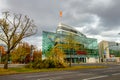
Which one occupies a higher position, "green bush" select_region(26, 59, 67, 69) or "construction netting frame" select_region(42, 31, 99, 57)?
"construction netting frame" select_region(42, 31, 99, 57)

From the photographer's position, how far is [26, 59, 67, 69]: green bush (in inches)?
1332

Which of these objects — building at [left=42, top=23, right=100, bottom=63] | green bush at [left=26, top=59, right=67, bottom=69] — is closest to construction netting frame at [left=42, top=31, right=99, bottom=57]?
building at [left=42, top=23, right=100, bottom=63]

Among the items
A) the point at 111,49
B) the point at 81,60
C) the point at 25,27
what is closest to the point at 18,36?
the point at 25,27

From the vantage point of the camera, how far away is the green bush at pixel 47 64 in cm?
3384

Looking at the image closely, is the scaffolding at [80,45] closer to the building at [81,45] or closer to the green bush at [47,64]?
the building at [81,45]

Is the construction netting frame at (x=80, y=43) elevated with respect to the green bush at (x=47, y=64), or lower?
elevated

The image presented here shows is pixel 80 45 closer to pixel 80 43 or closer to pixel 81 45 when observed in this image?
pixel 80 43

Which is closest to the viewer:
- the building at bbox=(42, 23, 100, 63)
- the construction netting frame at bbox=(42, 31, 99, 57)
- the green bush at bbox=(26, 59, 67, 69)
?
the green bush at bbox=(26, 59, 67, 69)

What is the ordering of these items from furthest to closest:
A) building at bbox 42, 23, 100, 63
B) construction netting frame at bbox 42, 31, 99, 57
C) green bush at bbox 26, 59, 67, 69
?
building at bbox 42, 23, 100, 63, construction netting frame at bbox 42, 31, 99, 57, green bush at bbox 26, 59, 67, 69

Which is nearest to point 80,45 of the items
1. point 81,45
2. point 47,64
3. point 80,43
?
point 80,43

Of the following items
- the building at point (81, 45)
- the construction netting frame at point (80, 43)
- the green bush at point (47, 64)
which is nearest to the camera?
the green bush at point (47, 64)

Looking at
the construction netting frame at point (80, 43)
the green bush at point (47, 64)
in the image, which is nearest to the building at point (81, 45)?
the construction netting frame at point (80, 43)

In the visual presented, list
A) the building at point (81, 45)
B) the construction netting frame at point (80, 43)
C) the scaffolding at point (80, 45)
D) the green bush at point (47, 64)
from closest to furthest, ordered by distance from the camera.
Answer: the green bush at point (47, 64)
the scaffolding at point (80, 45)
the construction netting frame at point (80, 43)
the building at point (81, 45)

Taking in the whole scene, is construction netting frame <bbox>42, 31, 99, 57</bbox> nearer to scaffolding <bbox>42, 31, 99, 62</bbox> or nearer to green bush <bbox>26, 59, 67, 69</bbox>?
scaffolding <bbox>42, 31, 99, 62</bbox>
